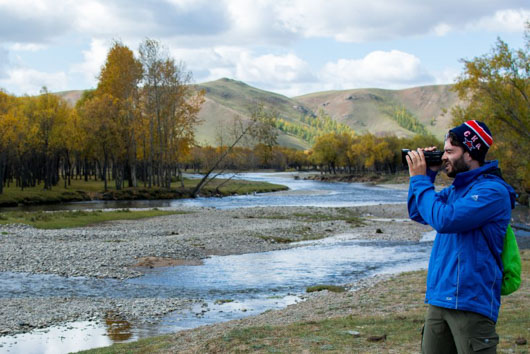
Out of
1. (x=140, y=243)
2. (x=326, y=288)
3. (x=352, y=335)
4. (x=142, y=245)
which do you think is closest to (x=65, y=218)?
(x=140, y=243)

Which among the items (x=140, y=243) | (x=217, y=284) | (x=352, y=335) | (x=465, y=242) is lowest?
(x=217, y=284)

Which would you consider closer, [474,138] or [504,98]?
[474,138]

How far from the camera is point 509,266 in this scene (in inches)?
191

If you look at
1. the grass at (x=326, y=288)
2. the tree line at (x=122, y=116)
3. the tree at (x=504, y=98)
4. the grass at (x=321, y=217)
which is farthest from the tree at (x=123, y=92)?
the grass at (x=326, y=288)

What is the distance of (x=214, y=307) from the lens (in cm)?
1706

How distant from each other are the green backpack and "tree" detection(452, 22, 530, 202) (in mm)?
38814

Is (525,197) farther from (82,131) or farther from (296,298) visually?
(82,131)

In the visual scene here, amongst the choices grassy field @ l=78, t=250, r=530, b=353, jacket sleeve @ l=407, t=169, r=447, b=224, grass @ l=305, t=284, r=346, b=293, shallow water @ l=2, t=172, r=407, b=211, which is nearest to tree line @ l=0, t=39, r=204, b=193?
shallow water @ l=2, t=172, r=407, b=211

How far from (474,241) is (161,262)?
21723 mm

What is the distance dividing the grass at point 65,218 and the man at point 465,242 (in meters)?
35.3

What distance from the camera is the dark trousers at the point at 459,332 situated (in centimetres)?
465

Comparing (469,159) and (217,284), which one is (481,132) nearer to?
(469,159)

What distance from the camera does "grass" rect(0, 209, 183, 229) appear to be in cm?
3725

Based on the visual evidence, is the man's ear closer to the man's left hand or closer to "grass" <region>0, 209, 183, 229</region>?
the man's left hand
